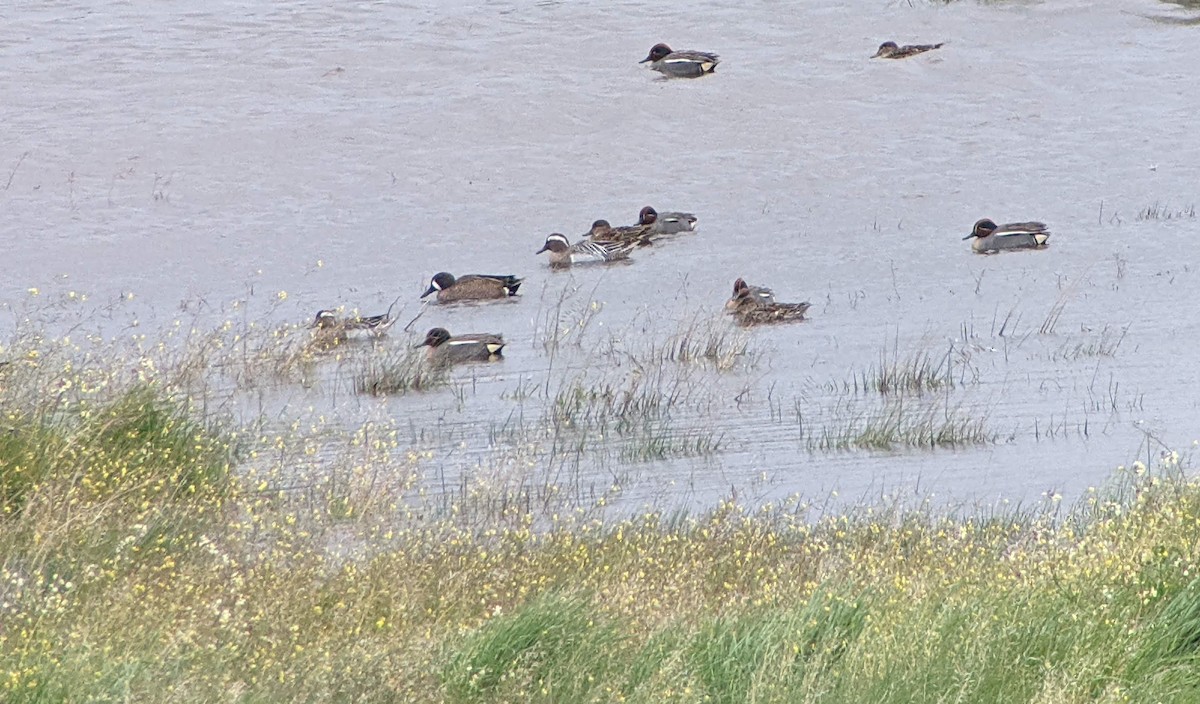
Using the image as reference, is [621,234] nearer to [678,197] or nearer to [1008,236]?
[678,197]

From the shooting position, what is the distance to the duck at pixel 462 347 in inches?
572

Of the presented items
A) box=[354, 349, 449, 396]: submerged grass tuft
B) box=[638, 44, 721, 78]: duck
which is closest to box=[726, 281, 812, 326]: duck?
box=[354, 349, 449, 396]: submerged grass tuft

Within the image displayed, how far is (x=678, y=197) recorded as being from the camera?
2362cm

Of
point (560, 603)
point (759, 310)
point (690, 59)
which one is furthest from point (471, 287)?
point (690, 59)

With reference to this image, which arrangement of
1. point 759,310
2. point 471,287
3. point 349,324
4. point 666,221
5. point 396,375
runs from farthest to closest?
point 666,221 < point 471,287 < point 759,310 < point 349,324 < point 396,375

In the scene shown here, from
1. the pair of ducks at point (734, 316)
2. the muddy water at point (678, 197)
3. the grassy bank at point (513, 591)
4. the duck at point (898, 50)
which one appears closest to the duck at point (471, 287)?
the muddy water at point (678, 197)

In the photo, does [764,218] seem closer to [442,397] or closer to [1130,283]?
[1130,283]

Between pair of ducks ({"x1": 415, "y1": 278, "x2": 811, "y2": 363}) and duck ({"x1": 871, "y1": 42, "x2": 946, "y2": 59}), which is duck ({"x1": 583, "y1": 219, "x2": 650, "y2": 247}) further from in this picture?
duck ({"x1": 871, "y1": 42, "x2": 946, "y2": 59})

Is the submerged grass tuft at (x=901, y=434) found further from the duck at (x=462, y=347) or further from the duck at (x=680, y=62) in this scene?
the duck at (x=680, y=62)

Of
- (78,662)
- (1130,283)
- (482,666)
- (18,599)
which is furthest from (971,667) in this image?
(1130,283)

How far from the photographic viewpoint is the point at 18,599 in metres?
6.19

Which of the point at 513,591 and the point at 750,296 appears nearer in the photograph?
the point at 513,591

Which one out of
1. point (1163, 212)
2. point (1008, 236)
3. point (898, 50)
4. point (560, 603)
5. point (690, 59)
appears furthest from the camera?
point (898, 50)

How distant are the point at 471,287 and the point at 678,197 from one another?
678cm
